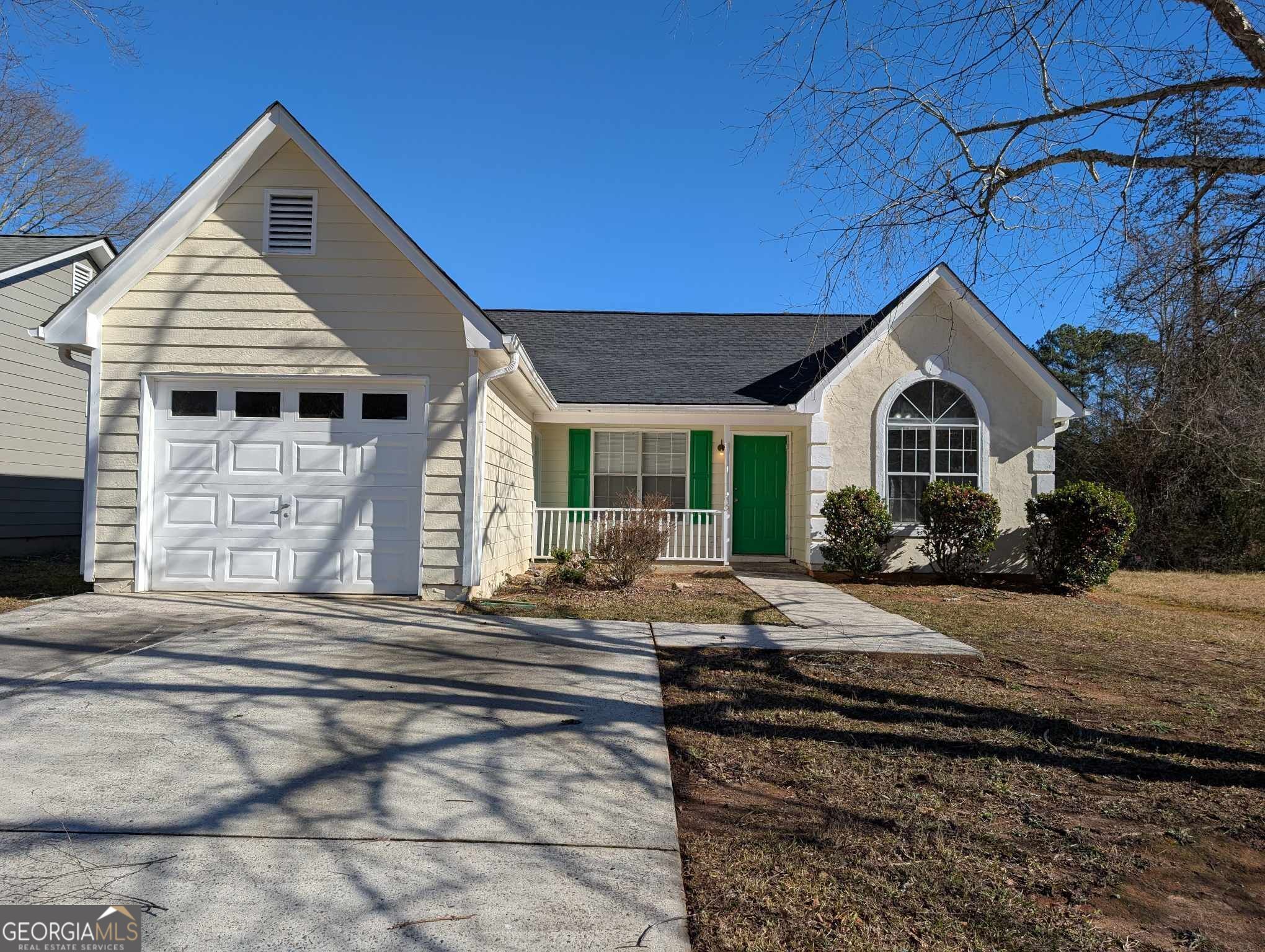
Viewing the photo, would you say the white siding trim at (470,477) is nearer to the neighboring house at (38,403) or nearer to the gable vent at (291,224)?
the gable vent at (291,224)

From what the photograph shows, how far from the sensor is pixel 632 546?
380 inches

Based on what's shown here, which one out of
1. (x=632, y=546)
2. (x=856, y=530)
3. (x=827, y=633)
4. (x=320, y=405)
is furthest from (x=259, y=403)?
(x=856, y=530)

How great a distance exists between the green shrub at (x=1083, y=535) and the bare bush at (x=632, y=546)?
17.9ft

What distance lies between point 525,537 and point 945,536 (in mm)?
6186

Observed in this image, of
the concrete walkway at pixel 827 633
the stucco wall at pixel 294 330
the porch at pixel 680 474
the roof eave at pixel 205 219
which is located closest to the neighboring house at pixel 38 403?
the roof eave at pixel 205 219

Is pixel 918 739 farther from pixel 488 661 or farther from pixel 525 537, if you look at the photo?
pixel 525 537

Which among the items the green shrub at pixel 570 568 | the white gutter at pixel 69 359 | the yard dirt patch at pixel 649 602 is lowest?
the yard dirt patch at pixel 649 602

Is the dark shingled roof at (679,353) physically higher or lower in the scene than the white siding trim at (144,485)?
higher

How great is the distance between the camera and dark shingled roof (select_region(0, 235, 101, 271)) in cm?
1280

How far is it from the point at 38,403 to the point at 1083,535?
16.4 m

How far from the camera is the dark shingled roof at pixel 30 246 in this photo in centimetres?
1280

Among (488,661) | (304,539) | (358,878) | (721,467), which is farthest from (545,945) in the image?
(721,467)

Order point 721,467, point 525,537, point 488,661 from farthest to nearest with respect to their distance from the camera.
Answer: point 721,467 → point 525,537 → point 488,661

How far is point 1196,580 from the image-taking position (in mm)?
13969
